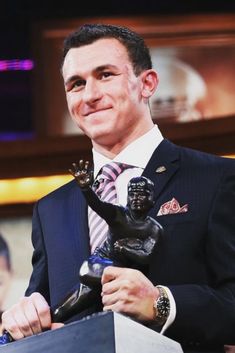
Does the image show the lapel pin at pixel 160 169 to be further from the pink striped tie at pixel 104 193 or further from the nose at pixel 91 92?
the nose at pixel 91 92

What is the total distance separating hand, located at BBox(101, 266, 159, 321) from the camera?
1857 millimetres

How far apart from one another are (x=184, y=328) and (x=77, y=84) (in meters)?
0.60

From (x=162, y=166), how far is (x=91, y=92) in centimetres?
22

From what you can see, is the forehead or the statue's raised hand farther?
the forehead

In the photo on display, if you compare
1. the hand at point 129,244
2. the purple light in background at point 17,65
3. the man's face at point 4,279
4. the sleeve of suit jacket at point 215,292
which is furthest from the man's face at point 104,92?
the purple light in background at point 17,65

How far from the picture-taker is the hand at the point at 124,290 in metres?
1.86

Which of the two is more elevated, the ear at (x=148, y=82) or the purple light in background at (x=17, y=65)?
the ear at (x=148, y=82)

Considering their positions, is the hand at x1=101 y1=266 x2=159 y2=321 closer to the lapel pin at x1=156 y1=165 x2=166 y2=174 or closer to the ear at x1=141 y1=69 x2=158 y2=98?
the lapel pin at x1=156 y1=165 x2=166 y2=174

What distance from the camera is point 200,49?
5305 mm

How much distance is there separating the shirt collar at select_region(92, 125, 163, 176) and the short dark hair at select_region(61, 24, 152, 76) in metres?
0.15

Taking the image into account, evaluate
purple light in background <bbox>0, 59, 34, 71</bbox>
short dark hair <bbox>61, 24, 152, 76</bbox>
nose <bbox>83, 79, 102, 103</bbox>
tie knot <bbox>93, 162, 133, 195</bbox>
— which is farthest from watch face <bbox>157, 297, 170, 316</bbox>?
purple light in background <bbox>0, 59, 34, 71</bbox>

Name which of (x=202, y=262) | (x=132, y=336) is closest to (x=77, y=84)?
(x=202, y=262)

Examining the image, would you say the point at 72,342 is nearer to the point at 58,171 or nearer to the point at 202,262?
the point at 202,262

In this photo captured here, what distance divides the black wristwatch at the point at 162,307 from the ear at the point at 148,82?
→ 563 millimetres
